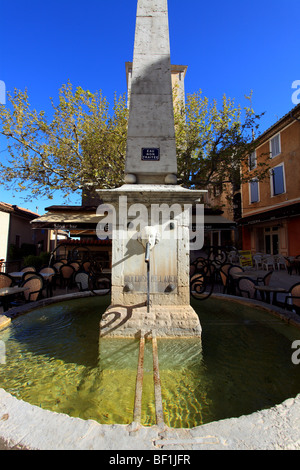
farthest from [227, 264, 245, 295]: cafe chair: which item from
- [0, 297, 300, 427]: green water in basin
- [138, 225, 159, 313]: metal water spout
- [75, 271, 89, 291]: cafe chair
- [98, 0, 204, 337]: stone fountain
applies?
[75, 271, 89, 291]: cafe chair

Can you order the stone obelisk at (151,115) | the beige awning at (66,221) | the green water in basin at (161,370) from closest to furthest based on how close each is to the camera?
the green water in basin at (161,370), the stone obelisk at (151,115), the beige awning at (66,221)

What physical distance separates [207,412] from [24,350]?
2.25m

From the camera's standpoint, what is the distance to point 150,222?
328 centimetres

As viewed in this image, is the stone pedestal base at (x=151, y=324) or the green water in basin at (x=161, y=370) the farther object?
the stone pedestal base at (x=151, y=324)

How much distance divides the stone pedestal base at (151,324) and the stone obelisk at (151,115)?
200 centimetres

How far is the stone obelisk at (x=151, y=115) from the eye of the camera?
3.60 meters

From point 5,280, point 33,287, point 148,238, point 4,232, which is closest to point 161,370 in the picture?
point 148,238

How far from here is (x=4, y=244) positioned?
15.2 m

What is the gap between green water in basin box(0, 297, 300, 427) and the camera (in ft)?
5.89

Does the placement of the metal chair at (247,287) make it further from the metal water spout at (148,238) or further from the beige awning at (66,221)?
the beige awning at (66,221)

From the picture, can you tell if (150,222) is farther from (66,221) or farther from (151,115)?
(66,221)

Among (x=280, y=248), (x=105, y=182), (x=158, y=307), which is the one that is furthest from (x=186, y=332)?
(x=280, y=248)

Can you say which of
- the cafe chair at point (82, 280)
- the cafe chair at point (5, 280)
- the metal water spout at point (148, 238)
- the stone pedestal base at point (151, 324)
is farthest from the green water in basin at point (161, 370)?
the cafe chair at point (82, 280)

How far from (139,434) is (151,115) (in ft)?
12.8
